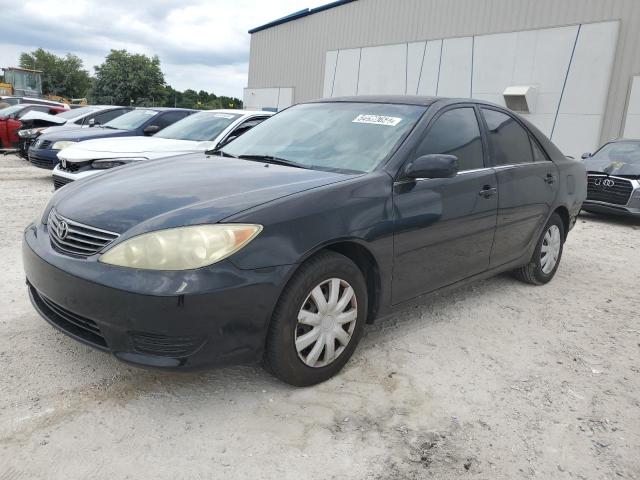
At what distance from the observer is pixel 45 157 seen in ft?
29.5

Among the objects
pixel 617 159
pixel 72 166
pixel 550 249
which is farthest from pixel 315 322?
pixel 617 159

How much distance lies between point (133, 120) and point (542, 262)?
26.1 ft

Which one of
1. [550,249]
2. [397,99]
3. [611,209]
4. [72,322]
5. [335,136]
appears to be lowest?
[72,322]

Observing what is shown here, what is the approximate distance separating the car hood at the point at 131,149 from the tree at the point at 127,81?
53180 mm

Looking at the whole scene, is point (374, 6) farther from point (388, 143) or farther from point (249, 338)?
point (249, 338)

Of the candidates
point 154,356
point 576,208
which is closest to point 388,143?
point 154,356

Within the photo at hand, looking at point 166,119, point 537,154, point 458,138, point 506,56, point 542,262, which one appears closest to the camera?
point 458,138

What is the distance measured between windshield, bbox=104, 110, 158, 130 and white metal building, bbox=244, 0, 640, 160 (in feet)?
35.1

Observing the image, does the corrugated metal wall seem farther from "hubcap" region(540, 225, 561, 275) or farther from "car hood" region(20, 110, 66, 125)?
"car hood" region(20, 110, 66, 125)

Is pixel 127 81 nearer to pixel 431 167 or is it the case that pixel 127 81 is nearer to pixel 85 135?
pixel 85 135

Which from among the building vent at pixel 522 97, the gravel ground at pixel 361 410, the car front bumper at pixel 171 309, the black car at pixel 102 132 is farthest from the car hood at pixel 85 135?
the building vent at pixel 522 97

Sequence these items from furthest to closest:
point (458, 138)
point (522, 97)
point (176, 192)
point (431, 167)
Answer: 1. point (522, 97)
2. point (458, 138)
3. point (431, 167)
4. point (176, 192)

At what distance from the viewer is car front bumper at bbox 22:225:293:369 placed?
2273 millimetres

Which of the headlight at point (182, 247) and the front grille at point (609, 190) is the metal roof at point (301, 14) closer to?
the front grille at point (609, 190)
